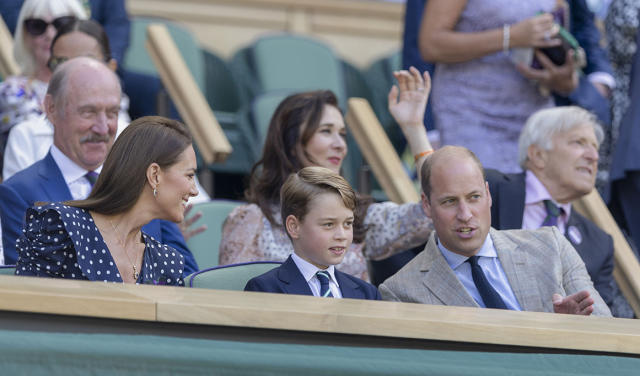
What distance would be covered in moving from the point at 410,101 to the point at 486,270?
26.7 inches

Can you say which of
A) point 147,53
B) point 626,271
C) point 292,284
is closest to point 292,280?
point 292,284

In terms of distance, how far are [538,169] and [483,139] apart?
45 centimetres

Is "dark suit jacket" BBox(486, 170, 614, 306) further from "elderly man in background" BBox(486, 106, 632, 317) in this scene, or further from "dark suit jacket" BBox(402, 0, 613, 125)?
"dark suit jacket" BBox(402, 0, 613, 125)

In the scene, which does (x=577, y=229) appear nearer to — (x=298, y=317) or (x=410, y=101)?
(x=410, y=101)

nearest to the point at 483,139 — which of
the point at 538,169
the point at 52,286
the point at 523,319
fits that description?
the point at 538,169

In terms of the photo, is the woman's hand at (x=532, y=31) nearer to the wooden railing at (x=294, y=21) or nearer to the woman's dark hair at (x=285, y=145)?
the woman's dark hair at (x=285, y=145)

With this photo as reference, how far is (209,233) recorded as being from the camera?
3734mm

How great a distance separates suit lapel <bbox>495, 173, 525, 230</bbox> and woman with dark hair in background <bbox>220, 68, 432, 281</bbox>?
29 cm

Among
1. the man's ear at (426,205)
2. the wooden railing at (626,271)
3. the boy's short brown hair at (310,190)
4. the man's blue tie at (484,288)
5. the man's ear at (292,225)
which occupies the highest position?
the boy's short brown hair at (310,190)

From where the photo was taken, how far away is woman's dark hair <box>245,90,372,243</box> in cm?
343

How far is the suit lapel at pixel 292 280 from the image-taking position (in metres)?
2.61

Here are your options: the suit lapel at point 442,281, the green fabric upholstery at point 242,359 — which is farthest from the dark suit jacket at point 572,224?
the green fabric upholstery at point 242,359

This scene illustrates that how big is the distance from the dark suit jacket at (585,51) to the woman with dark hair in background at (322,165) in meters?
0.87

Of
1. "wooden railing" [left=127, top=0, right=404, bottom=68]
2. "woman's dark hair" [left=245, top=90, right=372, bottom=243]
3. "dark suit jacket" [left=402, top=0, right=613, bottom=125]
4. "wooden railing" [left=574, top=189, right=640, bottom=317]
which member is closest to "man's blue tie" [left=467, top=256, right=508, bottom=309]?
"woman's dark hair" [left=245, top=90, right=372, bottom=243]
